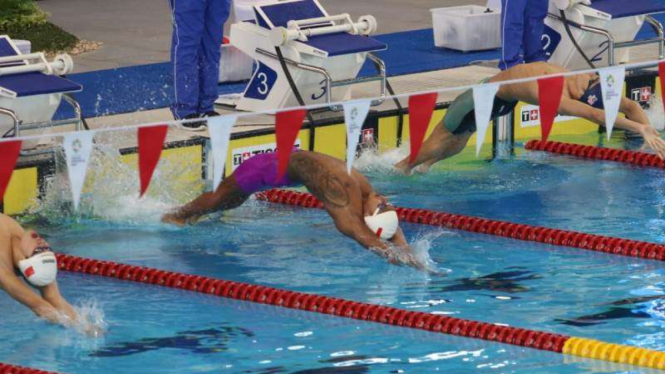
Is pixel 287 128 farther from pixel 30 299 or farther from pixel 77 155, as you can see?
pixel 30 299

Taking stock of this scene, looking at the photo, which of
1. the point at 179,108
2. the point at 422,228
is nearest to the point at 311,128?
the point at 179,108

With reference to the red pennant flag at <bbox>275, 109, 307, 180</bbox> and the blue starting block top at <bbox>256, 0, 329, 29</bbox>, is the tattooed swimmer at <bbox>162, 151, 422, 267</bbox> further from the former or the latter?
the blue starting block top at <bbox>256, 0, 329, 29</bbox>

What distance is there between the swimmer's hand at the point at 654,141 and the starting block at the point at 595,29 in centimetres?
204

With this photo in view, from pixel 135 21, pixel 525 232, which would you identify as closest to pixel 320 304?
pixel 525 232

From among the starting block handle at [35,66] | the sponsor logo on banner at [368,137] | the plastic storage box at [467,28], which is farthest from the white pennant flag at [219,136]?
the plastic storage box at [467,28]

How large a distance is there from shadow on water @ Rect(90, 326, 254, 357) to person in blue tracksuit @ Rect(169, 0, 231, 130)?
2605 millimetres

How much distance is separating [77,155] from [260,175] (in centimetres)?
120

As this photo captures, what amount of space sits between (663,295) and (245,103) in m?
3.21

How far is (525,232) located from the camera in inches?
290

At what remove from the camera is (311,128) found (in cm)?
867

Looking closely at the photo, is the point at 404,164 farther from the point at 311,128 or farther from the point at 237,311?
the point at 237,311

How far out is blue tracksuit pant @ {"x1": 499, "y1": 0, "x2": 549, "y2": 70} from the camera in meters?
9.07

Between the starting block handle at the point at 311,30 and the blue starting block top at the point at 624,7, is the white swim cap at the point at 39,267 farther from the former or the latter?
the blue starting block top at the point at 624,7

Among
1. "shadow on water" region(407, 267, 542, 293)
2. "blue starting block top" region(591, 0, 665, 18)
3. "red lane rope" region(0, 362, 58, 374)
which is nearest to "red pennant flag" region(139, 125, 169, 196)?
"red lane rope" region(0, 362, 58, 374)
